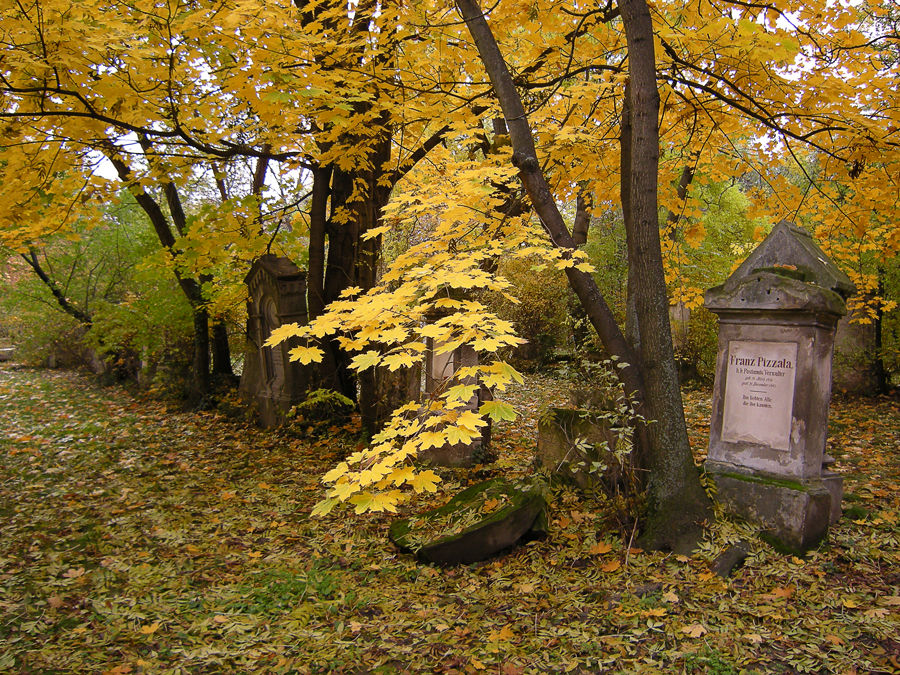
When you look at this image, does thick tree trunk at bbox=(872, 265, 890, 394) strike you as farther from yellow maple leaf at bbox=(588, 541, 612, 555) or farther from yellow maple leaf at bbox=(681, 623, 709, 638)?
yellow maple leaf at bbox=(681, 623, 709, 638)

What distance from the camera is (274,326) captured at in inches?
335

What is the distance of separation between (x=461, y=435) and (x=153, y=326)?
1030cm

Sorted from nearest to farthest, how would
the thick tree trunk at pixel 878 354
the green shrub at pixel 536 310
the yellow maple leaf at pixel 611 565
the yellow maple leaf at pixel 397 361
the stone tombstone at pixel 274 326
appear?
the yellow maple leaf at pixel 397 361
the yellow maple leaf at pixel 611 565
the stone tombstone at pixel 274 326
the thick tree trunk at pixel 878 354
the green shrub at pixel 536 310

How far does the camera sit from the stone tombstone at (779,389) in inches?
157

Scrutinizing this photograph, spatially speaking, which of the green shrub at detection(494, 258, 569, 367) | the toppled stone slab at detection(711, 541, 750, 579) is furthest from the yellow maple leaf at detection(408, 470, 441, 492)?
the green shrub at detection(494, 258, 569, 367)

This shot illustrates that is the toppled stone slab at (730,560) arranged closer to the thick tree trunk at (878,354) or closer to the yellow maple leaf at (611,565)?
the yellow maple leaf at (611,565)

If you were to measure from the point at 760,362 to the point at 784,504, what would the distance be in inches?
43.2

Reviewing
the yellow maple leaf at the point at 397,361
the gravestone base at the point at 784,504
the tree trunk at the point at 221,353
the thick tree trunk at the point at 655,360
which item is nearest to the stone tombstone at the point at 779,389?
the gravestone base at the point at 784,504

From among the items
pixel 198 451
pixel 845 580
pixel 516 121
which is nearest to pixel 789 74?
pixel 516 121

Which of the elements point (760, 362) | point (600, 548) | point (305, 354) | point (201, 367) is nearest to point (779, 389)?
point (760, 362)

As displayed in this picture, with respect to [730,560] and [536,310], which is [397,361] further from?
[536,310]

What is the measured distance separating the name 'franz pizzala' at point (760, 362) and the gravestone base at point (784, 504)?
2.86 feet

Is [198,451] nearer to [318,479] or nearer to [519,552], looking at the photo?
[318,479]

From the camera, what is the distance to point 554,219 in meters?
4.26
